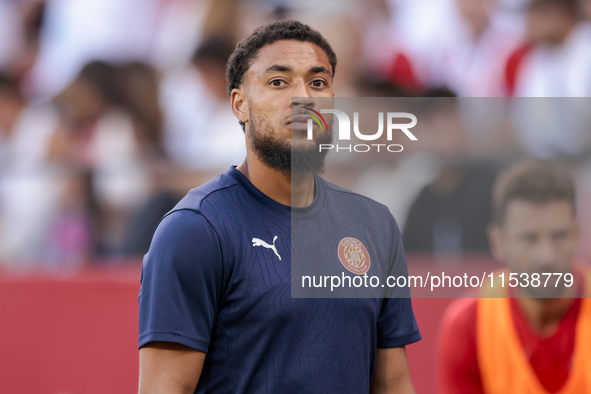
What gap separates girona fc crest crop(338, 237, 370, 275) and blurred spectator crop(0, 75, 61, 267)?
261 cm

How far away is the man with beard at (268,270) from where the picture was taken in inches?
54.9

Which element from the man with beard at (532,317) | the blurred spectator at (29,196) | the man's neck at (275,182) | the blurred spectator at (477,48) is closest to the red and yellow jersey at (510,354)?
the man with beard at (532,317)

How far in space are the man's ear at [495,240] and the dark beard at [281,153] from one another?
1119 mm

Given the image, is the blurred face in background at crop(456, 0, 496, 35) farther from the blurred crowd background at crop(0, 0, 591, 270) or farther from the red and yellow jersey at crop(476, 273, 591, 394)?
the red and yellow jersey at crop(476, 273, 591, 394)

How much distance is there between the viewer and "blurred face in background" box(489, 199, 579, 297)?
219 cm

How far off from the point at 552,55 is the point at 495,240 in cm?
141

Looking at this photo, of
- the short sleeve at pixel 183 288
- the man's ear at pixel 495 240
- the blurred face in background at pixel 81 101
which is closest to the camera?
the short sleeve at pixel 183 288

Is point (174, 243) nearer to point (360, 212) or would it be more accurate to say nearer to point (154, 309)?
point (154, 309)

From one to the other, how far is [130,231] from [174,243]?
7.25 ft

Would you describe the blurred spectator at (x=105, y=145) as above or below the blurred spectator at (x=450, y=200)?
above

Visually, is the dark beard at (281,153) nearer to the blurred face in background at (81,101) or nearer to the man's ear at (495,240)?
the man's ear at (495,240)

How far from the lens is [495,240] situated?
254cm

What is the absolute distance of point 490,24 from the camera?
12.2ft

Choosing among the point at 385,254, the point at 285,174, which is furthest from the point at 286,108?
the point at 385,254
